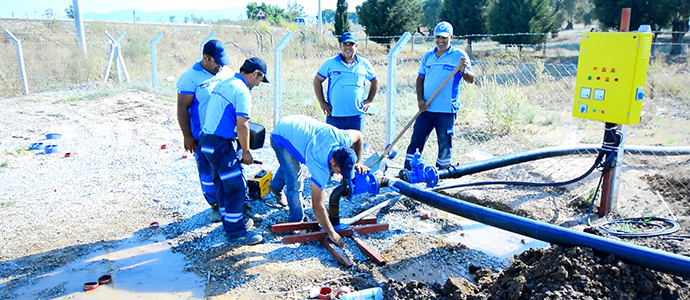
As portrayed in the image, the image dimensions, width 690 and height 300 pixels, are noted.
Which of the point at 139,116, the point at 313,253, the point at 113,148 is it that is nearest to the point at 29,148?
the point at 113,148

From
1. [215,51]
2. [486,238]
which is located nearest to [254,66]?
[215,51]

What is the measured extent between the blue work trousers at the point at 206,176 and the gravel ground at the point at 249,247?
0.27 m

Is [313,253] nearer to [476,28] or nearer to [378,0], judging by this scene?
[378,0]

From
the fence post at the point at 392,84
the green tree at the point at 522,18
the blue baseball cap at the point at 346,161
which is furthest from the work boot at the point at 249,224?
the green tree at the point at 522,18

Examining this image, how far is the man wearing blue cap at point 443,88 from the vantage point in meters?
4.99

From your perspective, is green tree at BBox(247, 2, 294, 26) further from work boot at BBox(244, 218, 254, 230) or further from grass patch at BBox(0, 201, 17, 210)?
work boot at BBox(244, 218, 254, 230)

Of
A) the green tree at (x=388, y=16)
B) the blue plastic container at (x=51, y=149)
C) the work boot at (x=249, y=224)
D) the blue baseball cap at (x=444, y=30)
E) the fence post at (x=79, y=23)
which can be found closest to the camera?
the work boot at (x=249, y=224)

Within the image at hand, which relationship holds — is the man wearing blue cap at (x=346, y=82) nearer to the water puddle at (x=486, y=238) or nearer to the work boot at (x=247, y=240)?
the water puddle at (x=486, y=238)

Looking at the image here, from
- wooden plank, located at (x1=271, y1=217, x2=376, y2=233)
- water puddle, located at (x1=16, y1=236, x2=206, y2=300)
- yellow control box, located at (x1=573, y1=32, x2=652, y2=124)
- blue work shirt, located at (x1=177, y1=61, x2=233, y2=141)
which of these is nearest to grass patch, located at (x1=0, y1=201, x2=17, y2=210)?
water puddle, located at (x1=16, y1=236, x2=206, y2=300)

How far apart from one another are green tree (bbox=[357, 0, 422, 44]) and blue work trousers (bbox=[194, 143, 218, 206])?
70.6 feet

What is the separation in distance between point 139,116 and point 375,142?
5.24 metres

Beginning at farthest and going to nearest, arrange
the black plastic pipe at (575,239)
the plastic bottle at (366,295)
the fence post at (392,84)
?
1. the fence post at (392,84)
2. the plastic bottle at (366,295)
3. the black plastic pipe at (575,239)

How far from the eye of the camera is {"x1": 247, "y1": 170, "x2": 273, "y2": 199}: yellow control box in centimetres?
505

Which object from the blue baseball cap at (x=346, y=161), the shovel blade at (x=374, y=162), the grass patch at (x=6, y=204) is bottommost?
the grass patch at (x=6, y=204)
